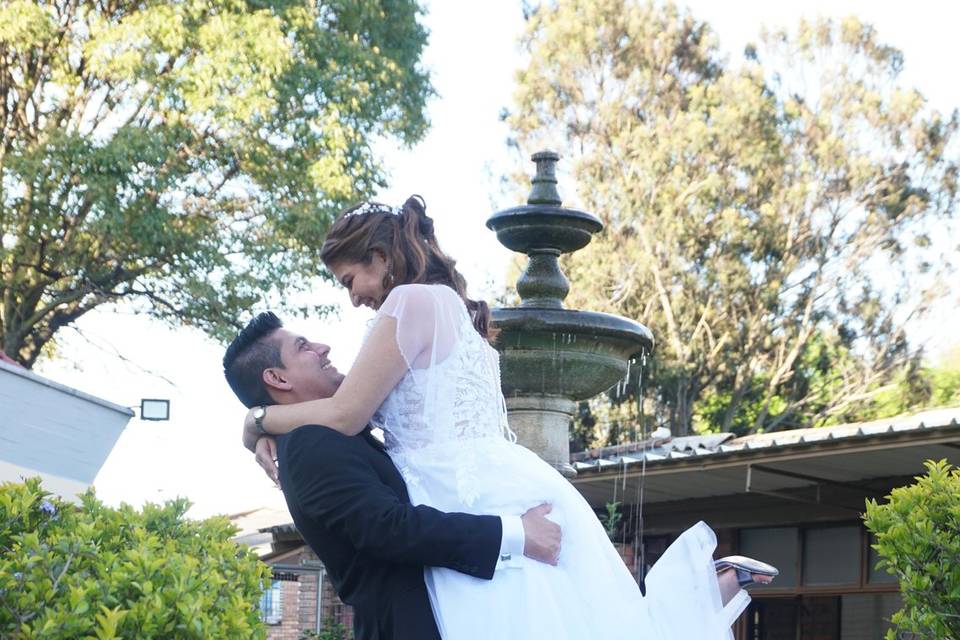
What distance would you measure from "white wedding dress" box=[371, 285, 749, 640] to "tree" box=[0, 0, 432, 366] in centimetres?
1427

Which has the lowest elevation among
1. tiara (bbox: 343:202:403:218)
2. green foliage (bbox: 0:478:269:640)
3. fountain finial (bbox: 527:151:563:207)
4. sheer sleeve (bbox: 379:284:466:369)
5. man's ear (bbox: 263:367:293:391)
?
green foliage (bbox: 0:478:269:640)

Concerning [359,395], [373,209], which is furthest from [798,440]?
[359,395]

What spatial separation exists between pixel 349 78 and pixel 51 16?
400 cm

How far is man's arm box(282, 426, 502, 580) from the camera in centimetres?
238

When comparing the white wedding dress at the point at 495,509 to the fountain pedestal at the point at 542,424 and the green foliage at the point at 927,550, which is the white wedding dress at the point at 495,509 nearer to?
the green foliage at the point at 927,550

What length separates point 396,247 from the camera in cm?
287

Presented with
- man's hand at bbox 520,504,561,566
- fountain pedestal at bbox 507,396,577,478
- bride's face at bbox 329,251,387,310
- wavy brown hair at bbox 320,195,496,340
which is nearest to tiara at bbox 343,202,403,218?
wavy brown hair at bbox 320,195,496,340

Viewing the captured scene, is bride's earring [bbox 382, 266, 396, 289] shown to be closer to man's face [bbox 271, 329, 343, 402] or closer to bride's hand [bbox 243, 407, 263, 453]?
man's face [bbox 271, 329, 343, 402]

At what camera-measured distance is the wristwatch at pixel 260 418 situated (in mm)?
2748

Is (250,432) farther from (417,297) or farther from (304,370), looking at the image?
(417,297)

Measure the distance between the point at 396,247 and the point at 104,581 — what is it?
95 centimetres

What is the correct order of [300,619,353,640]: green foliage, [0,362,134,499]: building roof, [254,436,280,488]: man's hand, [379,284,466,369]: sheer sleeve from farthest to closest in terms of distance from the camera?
[0,362,134,499]: building roof → [300,619,353,640]: green foliage → [254,436,280,488]: man's hand → [379,284,466,369]: sheer sleeve

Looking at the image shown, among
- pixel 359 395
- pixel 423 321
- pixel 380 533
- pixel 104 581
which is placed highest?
pixel 423 321

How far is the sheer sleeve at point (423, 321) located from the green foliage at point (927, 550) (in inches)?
81.2
